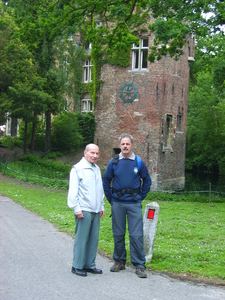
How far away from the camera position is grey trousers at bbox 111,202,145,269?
652 centimetres

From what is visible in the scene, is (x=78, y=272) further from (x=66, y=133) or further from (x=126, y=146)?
(x=66, y=133)

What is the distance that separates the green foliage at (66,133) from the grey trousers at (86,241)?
2811 cm

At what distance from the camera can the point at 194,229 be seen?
1062 centimetres

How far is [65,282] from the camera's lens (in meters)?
5.89

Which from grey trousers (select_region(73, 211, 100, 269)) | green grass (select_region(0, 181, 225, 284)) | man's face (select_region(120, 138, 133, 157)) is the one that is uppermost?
man's face (select_region(120, 138, 133, 157))

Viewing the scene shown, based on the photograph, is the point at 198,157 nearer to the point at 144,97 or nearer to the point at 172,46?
the point at 144,97

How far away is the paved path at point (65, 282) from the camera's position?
17.8ft

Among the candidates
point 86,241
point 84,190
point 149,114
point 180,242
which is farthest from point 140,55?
point 86,241

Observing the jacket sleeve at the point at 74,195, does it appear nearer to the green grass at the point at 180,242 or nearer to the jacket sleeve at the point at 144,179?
the jacket sleeve at the point at 144,179

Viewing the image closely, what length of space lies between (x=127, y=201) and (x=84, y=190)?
0.69 metres

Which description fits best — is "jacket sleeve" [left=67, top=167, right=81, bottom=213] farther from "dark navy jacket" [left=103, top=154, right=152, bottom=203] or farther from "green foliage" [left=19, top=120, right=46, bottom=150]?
"green foliage" [left=19, top=120, right=46, bottom=150]

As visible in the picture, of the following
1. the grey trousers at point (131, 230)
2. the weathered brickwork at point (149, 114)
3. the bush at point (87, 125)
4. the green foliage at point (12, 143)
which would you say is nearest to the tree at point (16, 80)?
the weathered brickwork at point (149, 114)

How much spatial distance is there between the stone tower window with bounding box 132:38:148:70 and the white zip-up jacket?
23314 mm

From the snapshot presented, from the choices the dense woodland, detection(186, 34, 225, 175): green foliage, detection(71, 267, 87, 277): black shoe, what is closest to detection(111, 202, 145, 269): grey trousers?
detection(71, 267, 87, 277): black shoe
